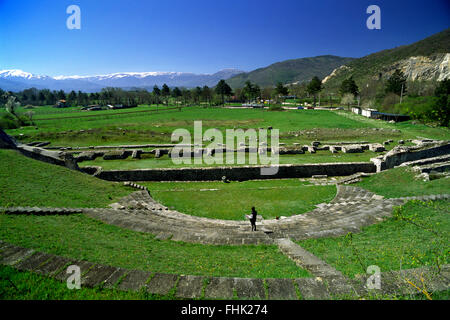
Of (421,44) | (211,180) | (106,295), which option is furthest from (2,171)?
(421,44)

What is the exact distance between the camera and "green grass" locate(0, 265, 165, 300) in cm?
416

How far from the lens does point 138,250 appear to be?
736cm

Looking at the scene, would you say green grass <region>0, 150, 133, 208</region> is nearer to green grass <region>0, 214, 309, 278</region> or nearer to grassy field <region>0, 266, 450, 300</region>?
green grass <region>0, 214, 309, 278</region>

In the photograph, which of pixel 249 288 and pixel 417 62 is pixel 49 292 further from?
pixel 417 62

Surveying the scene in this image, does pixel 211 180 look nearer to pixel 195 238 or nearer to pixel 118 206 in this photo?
pixel 118 206

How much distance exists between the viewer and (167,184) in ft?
67.2

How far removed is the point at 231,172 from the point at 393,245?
14669 millimetres

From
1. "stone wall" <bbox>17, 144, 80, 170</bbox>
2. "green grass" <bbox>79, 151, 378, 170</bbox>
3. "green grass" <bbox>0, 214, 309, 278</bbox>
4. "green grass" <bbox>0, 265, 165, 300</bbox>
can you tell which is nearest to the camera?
"green grass" <bbox>0, 265, 165, 300</bbox>

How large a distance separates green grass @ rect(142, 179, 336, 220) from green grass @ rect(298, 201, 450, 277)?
17.0 feet

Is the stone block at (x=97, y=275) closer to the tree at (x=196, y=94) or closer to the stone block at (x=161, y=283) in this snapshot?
the stone block at (x=161, y=283)

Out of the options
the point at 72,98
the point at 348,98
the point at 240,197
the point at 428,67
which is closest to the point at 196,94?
the point at 348,98

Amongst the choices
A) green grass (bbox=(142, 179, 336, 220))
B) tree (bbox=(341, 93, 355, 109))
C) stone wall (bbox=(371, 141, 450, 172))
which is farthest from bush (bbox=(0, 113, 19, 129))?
tree (bbox=(341, 93, 355, 109))

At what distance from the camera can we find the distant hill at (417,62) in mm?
92438
